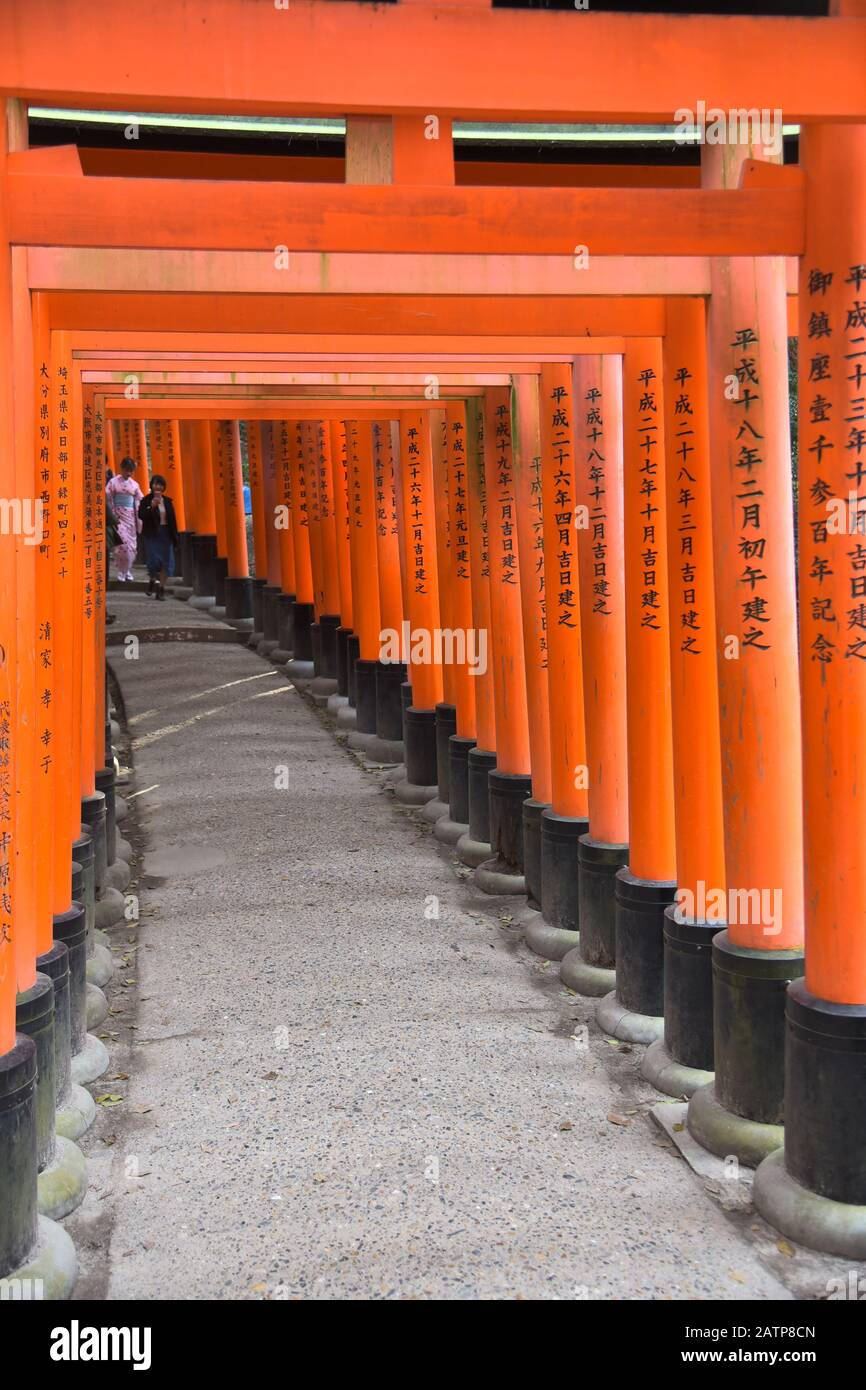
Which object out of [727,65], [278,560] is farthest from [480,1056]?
[278,560]

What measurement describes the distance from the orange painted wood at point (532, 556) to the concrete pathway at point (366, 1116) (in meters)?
1.19

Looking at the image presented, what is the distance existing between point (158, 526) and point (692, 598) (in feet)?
43.8

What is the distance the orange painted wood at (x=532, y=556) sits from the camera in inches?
307

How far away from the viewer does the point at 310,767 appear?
11.5m

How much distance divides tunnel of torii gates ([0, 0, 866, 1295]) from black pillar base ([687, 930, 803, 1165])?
0.01 metres

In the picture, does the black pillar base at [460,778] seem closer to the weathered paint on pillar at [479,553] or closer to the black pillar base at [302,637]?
the weathered paint on pillar at [479,553]

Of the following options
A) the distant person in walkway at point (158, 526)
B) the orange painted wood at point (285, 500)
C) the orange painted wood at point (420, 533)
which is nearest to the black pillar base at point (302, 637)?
the orange painted wood at point (285, 500)

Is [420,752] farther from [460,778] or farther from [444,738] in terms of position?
[460,778]

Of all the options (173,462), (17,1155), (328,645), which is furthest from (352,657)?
(17,1155)

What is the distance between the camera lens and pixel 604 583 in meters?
6.56

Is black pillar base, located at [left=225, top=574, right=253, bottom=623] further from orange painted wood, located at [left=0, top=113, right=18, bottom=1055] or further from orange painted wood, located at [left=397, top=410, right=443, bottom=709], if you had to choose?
orange painted wood, located at [left=0, top=113, right=18, bottom=1055]

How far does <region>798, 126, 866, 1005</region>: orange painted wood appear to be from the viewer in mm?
4020

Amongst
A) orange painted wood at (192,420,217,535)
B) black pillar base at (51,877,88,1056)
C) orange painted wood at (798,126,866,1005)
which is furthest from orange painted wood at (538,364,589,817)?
orange painted wood at (192,420,217,535)

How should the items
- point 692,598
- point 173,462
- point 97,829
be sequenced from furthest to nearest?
point 173,462 → point 97,829 → point 692,598
